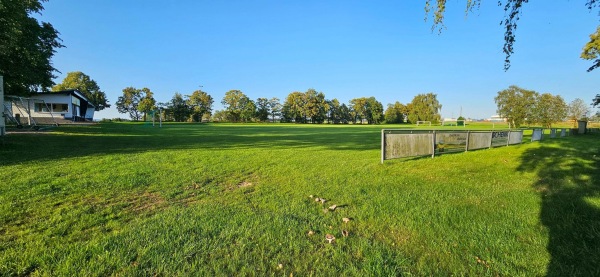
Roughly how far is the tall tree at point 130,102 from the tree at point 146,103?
2.00 metres

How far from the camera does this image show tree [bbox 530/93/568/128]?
66.0 m

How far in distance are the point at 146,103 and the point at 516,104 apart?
103 m

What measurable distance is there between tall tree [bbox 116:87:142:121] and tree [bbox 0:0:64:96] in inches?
2894

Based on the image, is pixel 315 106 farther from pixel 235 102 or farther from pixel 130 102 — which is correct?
pixel 130 102

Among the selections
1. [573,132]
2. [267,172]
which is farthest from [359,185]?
[573,132]

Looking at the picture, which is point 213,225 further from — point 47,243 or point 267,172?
point 267,172

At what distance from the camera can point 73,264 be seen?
2.58 m

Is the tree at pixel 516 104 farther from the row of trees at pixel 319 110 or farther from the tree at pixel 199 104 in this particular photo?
the tree at pixel 199 104

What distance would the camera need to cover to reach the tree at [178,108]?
85306mm

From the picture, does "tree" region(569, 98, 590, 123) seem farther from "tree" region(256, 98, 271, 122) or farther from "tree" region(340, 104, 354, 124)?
"tree" region(256, 98, 271, 122)

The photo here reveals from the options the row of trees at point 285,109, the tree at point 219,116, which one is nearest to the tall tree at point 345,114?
the row of trees at point 285,109

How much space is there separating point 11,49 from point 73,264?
17.0 meters

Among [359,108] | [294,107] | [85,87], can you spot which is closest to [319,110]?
[294,107]

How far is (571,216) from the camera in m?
3.94
